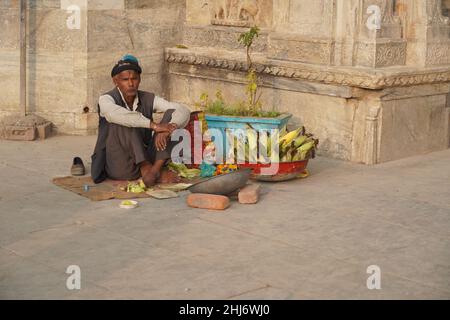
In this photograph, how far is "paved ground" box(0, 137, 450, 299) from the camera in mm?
5574

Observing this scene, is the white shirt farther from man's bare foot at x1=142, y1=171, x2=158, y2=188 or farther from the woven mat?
the woven mat

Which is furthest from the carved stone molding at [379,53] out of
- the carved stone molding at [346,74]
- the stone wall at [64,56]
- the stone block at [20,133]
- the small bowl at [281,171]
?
the stone block at [20,133]

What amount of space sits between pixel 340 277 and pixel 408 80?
3.57 m

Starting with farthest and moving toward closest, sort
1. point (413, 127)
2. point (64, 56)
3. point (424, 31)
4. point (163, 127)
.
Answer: point (64, 56) < point (413, 127) < point (424, 31) < point (163, 127)

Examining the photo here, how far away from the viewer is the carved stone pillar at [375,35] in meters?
8.80

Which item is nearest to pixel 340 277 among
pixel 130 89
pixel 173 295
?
pixel 173 295

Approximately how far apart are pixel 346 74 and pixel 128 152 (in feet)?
7.08

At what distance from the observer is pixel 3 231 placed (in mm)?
6645

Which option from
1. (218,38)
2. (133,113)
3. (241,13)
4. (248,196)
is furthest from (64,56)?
(248,196)

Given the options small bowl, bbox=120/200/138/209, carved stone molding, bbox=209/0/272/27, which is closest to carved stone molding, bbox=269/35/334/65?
carved stone molding, bbox=209/0/272/27

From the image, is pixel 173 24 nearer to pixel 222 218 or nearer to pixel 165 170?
pixel 165 170

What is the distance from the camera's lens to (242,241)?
21.3 ft

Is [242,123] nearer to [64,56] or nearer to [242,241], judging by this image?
[242,241]
